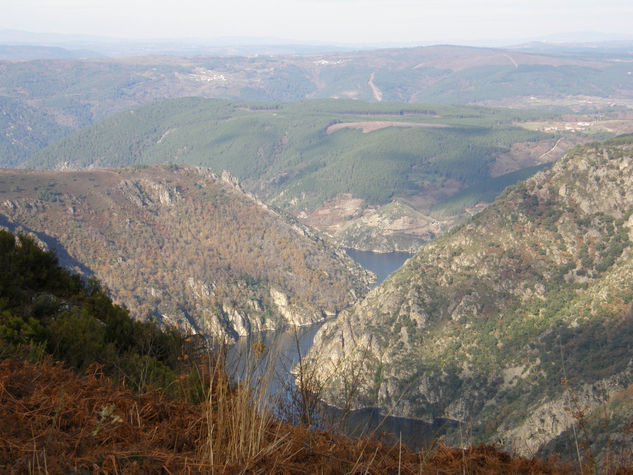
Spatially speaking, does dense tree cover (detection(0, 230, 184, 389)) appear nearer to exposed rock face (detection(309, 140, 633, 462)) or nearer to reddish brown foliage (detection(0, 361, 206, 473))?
reddish brown foliage (detection(0, 361, 206, 473))

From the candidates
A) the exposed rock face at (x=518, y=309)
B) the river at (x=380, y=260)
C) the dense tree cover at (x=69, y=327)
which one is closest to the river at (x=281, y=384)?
the dense tree cover at (x=69, y=327)

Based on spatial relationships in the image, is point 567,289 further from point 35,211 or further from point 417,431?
point 35,211

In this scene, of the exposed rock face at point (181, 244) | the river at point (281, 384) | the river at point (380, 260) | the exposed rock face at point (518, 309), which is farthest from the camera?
the river at point (380, 260)

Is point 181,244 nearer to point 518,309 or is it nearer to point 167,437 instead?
point 518,309

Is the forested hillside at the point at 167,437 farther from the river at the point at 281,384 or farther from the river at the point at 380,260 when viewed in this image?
the river at the point at 380,260

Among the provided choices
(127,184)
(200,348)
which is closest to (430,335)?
(200,348)

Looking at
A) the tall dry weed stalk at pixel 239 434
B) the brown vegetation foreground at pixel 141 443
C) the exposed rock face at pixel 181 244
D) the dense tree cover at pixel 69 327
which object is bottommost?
the exposed rock face at pixel 181 244

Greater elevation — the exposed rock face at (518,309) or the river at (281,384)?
the river at (281,384)
